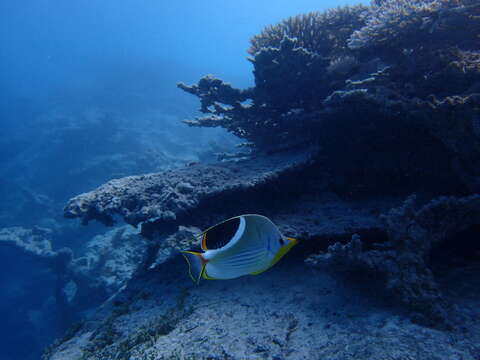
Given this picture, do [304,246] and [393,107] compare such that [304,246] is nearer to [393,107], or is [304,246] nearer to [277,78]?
[393,107]

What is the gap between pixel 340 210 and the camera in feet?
9.34

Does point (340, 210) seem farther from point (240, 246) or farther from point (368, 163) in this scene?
point (240, 246)

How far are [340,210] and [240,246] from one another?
6.07 feet

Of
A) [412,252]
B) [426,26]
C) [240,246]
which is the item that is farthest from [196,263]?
[426,26]

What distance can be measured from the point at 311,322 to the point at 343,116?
2.28 meters

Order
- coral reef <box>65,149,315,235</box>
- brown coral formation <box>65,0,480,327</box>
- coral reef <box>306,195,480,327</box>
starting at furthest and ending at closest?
1. coral reef <box>65,149,315,235</box>
2. brown coral formation <box>65,0,480,327</box>
3. coral reef <box>306,195,480,327</box>

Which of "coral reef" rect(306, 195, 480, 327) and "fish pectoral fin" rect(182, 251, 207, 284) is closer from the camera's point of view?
"fish pectoral fin" rect(182, 251, 207, 284)

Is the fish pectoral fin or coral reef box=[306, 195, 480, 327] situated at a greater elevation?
the fish pectoral fin

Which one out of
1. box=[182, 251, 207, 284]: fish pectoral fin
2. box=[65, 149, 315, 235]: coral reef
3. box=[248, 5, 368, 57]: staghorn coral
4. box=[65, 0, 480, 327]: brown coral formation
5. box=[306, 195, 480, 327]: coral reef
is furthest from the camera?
box=[248, 5, 368, 57]: staghorn coral

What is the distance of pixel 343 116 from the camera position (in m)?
3.11

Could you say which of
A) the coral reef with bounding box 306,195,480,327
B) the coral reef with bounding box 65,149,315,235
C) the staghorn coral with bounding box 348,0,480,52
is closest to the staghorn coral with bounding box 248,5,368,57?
the staghorn coral with bounding box 348,0,480,52

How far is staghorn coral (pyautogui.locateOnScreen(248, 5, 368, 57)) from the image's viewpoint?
15.2 ft

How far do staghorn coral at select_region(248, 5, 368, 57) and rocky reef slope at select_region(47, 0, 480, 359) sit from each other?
352 mm

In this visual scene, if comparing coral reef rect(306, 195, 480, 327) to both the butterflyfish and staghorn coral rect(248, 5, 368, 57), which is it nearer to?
the butterflyfish
